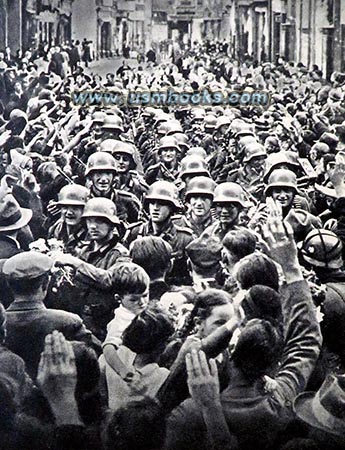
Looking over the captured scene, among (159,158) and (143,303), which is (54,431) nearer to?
(143,303)

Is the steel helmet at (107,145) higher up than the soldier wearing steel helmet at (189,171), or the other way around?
the steel helmet at (107,145)

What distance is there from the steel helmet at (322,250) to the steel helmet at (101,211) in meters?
1.93

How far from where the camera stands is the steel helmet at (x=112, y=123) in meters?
9.77

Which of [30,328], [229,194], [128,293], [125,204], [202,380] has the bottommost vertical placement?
[202,380]

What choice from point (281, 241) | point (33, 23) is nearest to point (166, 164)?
point (281, 241)

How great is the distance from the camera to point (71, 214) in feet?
30.7

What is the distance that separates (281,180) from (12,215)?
2.78 m

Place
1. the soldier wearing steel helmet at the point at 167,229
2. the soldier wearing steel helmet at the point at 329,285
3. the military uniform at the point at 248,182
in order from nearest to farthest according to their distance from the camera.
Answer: the soldier wearing steel helmet at the point at 329,285 < the soldier wearing steel helmet at the point at 167,229 < the military uniform at the point at 248,182

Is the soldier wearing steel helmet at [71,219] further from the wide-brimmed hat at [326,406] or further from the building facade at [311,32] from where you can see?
the wide-brimmed hat at [326,406]

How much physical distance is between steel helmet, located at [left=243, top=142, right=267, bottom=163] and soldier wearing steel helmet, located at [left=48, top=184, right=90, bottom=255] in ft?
5.61

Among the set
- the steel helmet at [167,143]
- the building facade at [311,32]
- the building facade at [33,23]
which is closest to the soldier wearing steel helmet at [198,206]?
the steel helmet at [167,143]

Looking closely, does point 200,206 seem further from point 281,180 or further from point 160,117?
point 160,117

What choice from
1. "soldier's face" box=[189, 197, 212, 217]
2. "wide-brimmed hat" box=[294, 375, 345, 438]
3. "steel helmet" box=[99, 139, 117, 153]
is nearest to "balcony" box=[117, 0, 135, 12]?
"steel helmet" box=[99, 139, 117, 153]

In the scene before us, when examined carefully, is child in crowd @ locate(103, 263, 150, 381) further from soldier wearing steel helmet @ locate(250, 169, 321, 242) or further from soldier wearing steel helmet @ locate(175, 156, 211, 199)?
soldier wearing steel helmet @ locate(250, 169, 321, 242)
